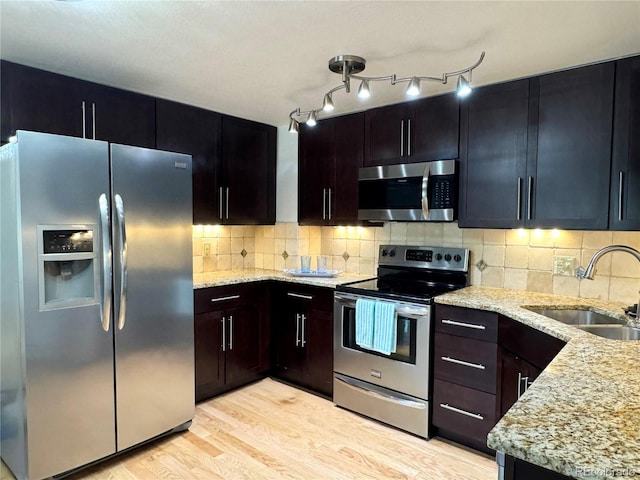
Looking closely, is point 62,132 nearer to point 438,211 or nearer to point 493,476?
point 438,211

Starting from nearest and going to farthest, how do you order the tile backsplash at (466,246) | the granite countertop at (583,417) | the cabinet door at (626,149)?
the granite countertop at (583,417), the cabinet door at (626,149), the tile backsplash at (466,246)

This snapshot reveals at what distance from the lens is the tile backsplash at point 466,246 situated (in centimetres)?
236

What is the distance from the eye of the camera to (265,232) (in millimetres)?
3871

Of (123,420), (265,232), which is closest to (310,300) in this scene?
(265,232)

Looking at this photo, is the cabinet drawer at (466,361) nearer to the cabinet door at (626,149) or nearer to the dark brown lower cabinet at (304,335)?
the dark brown lower cabinet at (304,335)

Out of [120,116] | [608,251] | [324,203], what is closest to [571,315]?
[608,251]

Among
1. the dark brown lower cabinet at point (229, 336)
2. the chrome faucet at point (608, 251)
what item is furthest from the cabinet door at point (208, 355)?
the chrome faucet at point (608, 251)

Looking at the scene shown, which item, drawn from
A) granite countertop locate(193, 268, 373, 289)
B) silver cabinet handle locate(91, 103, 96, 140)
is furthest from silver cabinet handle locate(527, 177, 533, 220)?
silver cabinet handle locate(91, 103, 96, 140)

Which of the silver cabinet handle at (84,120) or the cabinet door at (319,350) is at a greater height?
the silver cabinet handle at (84,120)

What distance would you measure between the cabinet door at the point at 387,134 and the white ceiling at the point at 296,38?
14.3 inches

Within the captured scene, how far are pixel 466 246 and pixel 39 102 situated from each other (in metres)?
2.84

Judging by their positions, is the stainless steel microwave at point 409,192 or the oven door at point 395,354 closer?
the oven door at point 395,354

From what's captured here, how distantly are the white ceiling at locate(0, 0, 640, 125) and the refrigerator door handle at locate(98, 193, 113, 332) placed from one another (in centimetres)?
78

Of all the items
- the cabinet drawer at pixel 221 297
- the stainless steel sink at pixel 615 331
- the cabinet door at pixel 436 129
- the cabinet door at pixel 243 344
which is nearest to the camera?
the stainless steel sink at pixel 615 331
